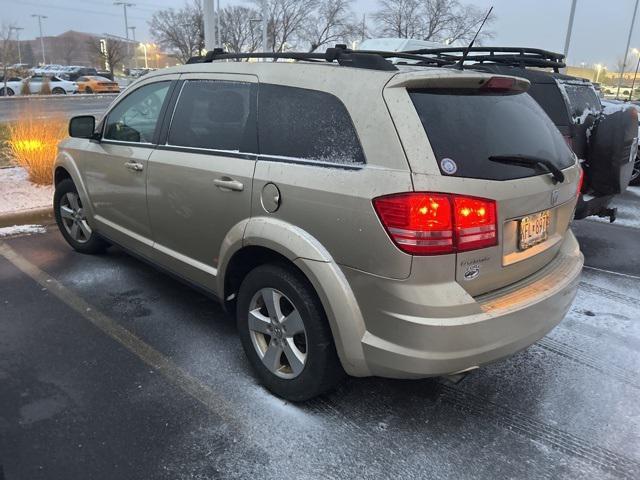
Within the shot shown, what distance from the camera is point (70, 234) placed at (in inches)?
205

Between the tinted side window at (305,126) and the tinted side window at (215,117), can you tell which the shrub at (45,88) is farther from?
the tinted side window at (305,126)

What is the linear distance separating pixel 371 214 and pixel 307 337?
0.74 meters

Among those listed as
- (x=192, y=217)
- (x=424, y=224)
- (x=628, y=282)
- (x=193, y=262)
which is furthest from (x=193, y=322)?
(x=628, y=282)

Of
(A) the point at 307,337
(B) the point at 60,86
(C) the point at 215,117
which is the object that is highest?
(C) the point at 215,117

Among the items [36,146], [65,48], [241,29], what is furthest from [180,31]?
[65,48]

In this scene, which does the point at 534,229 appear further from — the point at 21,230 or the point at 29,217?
the point at 29,217

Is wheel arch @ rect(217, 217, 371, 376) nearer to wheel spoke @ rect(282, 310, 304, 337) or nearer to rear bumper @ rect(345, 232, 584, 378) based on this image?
rear bumper @ rect(345, 232, 584, 378)

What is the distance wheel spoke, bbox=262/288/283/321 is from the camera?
2.82 meters

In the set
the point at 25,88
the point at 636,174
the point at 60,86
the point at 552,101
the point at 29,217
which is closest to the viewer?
the point at 552,101

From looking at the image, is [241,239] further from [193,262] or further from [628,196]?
[628,196]

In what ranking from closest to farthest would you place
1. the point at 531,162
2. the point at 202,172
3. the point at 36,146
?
the point at 531,162
the point at 202,172
the point at 36,146

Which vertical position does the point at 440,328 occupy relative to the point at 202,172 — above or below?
below

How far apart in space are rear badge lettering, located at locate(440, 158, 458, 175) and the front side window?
2248 mm

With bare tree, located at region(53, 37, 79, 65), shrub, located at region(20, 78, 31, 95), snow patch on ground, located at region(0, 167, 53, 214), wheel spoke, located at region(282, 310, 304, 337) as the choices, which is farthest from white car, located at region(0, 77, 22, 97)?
bare tree, located at region(53, 37, 79, 65)
